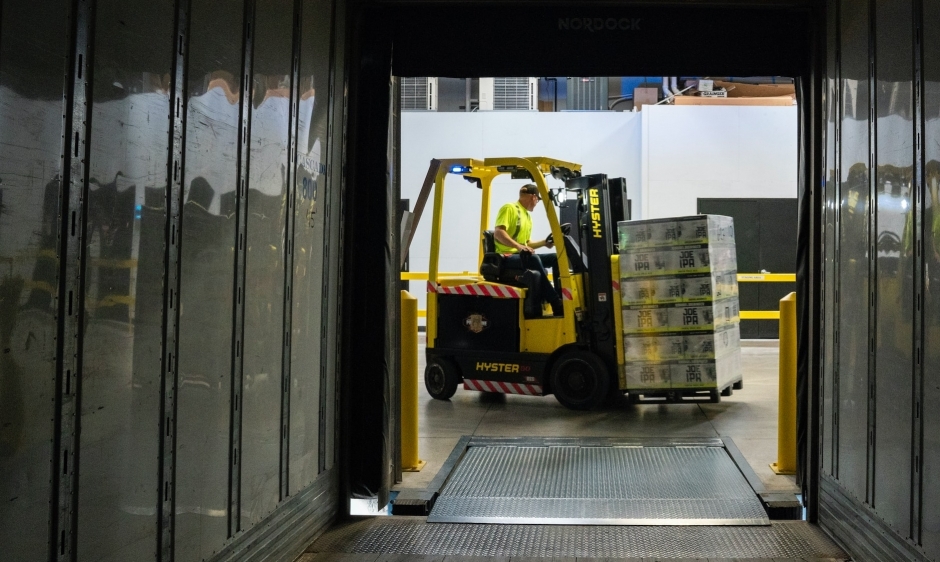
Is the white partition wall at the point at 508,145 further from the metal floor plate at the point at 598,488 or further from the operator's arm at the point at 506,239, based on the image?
the metal floor plate at the point at 598,488

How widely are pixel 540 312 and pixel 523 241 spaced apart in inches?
32.3

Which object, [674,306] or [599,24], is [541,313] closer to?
[674,306]

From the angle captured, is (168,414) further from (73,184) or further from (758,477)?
(758,477)

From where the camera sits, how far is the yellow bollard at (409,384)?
6145 mm

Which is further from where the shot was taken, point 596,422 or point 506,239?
point 506,239

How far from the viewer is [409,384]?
20.7 ft

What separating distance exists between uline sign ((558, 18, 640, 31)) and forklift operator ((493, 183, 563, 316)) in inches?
152

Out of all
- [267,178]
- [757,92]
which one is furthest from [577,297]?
[757,92]

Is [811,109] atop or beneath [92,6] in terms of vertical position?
atop

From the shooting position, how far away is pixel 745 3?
525 centimetres

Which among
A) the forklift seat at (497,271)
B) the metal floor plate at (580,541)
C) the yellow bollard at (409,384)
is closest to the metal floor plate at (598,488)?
the metal floor plate at (580,541)

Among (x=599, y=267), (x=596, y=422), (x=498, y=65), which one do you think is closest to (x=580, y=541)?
(x=498, y=65)

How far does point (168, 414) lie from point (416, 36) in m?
3.18

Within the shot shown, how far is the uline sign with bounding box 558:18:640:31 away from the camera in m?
5.33
